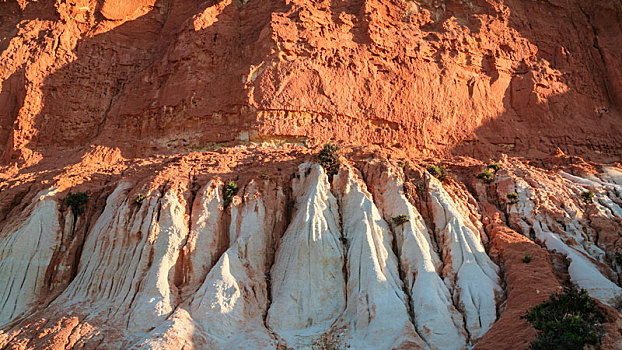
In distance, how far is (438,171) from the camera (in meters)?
24.2

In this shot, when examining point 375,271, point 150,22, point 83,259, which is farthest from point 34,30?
point 375,271

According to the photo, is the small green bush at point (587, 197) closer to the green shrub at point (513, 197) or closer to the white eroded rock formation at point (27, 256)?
the green shrub at point (513, 197)

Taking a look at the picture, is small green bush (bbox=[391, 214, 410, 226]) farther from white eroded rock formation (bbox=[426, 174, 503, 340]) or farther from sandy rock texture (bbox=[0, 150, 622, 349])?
white eroded rock formation (bbox=[426, 174, 503, 340])

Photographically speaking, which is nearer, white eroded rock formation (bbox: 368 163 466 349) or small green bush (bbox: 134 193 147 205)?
white eroded rock formation (bbox: 368 163 466 349)

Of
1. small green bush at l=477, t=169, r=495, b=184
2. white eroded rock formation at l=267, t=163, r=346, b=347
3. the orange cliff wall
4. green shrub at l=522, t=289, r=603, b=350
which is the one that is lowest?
green shrub at l=522, t=289, r=603, b=350

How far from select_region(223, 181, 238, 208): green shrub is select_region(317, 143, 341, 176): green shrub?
13.5 ft

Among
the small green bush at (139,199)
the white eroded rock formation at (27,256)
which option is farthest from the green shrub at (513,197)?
the white eroded rock formation at (27,256)

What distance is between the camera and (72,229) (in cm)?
2328

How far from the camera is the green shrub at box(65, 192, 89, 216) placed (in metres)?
23.6

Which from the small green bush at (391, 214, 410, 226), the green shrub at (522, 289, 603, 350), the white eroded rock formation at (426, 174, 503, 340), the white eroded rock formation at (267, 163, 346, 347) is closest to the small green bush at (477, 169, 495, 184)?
the white eroded rock formation at (426, 174, 503, 340)

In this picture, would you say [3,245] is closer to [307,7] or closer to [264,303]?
[264,303]

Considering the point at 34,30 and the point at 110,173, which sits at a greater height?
the point at 34,30

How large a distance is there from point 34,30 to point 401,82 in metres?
23.5

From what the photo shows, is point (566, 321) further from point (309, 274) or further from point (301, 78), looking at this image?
point (301, 78)
